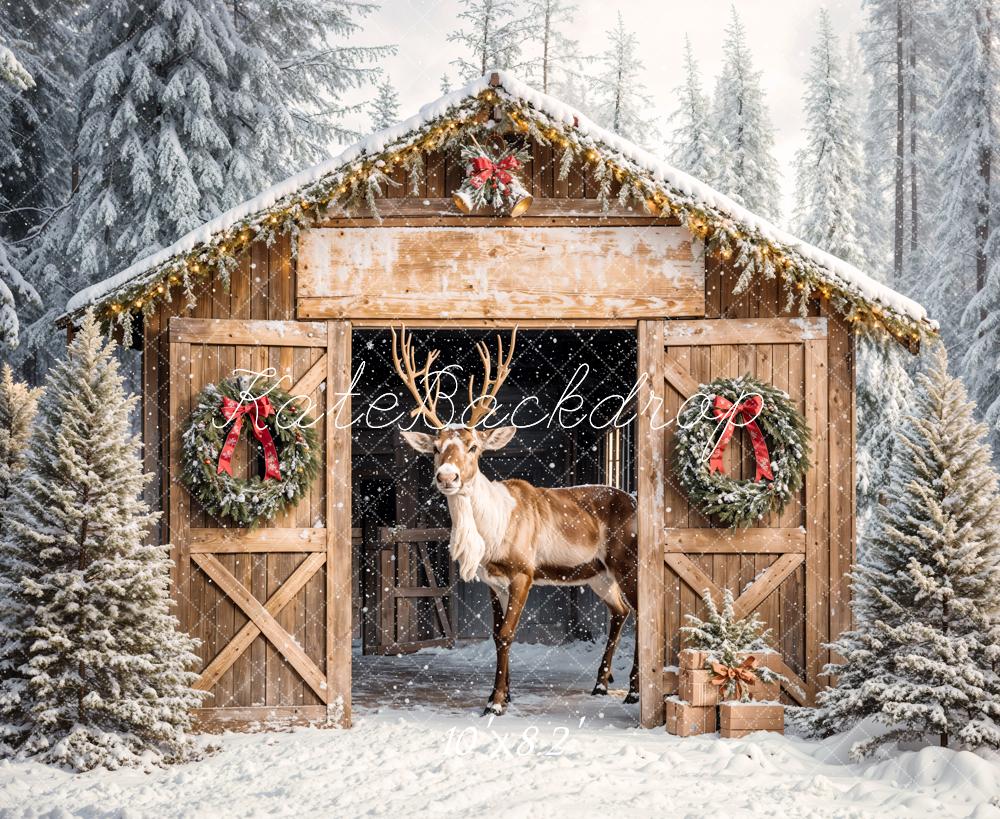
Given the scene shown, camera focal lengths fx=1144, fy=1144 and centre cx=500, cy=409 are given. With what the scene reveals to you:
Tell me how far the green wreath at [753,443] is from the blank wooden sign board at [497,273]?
0.77 m

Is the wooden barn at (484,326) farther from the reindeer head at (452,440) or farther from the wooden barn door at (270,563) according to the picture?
the reindeer head at (452,440)

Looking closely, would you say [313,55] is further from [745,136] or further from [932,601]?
[932,601]

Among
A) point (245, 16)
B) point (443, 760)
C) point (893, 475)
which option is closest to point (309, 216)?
point (443, 760)

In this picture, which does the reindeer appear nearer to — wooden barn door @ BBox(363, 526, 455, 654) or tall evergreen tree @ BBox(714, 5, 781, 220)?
wooden barn door @ BBox(363, 526, 455, 654)

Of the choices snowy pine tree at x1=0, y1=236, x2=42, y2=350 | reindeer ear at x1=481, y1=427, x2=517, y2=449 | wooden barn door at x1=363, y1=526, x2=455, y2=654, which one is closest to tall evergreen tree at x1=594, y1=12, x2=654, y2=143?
snowy pine tree at x1=0, y1=236, x2=42, y2=350

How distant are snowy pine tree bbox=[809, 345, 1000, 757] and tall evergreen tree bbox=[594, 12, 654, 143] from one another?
57.2ft

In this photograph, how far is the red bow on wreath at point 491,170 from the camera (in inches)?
345

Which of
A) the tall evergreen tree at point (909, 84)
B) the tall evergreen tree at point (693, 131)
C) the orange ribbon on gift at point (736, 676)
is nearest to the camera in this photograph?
the orange ribbon on gift at point (736, 676)

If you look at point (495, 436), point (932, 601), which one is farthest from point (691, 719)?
point (495, 436)

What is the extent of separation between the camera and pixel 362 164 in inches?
338

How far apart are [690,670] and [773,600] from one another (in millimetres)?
1000

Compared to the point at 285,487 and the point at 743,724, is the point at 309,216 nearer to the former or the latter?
the point at 285,487

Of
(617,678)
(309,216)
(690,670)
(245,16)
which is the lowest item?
(617,678)

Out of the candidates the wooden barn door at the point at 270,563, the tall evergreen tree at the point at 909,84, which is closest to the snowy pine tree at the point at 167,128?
the wooden barn door at the point at 270,563
